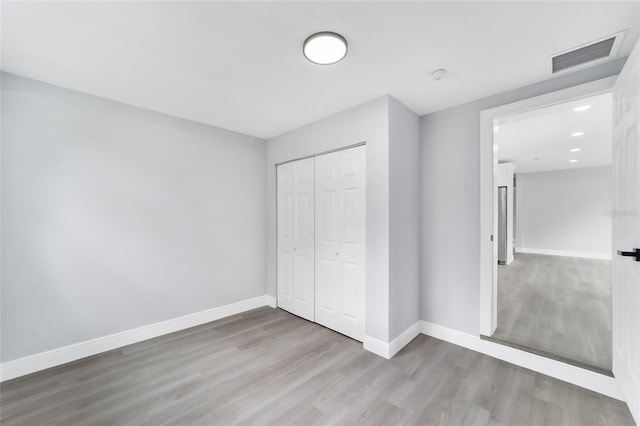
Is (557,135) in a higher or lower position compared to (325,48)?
higher

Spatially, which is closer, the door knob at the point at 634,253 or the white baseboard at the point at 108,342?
the door knob at the point at 634,253

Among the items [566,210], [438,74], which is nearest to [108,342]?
[438,74]

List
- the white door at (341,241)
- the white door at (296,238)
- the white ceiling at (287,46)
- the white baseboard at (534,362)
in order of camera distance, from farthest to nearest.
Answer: the white door at (296,238), the white door at (341,241), the white baseboard at (534,362), the white ceiling at (287,46)

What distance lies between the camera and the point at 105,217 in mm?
2604

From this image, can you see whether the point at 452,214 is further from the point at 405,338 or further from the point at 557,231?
the point at 557,231

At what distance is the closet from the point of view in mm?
2840

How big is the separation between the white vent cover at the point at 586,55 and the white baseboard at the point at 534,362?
248 cm

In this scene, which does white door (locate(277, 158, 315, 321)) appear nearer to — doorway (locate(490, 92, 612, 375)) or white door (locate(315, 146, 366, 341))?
white door (locate(315, 146, 366, 341))

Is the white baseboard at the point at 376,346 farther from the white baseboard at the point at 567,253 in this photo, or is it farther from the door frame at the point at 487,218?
the white baseboard at the point at 567,253

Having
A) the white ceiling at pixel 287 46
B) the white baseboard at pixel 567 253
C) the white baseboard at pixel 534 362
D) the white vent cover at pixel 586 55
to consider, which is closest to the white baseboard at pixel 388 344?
the white baseboard at pixel 534 362

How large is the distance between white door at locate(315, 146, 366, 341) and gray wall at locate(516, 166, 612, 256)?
869 centimetres

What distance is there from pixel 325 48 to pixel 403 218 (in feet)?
5.90

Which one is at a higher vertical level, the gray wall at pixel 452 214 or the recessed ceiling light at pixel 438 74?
the recessed ceiling light at pixel 438 74

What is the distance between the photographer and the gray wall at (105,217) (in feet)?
7.23
